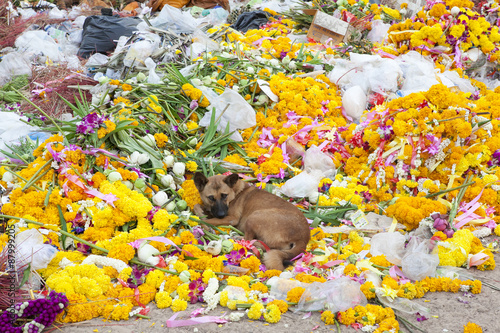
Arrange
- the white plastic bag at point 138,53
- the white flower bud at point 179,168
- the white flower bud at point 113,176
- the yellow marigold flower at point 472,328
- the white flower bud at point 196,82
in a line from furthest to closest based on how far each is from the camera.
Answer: the white plastic bag at point 138,53 → the white flower bud at point 196,82 → the white flower bud at point 179,168 → the white flower bud at point 113,176 → the yellow marigold flower at point 472,328

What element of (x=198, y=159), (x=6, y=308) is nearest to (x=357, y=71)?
(x=198, y=159)

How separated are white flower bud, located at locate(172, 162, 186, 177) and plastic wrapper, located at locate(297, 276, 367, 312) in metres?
1.80

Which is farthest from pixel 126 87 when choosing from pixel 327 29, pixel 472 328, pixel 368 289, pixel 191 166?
pixel 472 328

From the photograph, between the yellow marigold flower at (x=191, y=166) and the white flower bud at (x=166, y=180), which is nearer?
the white flower bud at (x=166, y=180)

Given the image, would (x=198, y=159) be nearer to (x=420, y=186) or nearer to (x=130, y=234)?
(x=130, y=234)

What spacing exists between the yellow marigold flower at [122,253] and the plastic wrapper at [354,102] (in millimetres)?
3351

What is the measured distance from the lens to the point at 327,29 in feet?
23.2

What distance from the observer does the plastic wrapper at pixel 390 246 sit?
338cm

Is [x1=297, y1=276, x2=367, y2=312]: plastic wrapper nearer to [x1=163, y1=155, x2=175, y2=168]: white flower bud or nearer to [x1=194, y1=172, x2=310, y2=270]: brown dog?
[x1=194, y1=172, x2=310, y2=270]: brown dog

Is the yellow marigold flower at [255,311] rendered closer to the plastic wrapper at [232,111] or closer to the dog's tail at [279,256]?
the dog's tail at [279,256]

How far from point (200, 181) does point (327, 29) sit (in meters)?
4.31

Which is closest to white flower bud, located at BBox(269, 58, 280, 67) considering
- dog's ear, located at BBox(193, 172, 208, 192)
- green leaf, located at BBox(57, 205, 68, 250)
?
dog's ear, located at BBox(193, 172, 208, 192)

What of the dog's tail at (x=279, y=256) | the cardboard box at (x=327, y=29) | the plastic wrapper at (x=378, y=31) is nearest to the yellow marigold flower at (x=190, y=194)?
the dog's tail at (x=279, y=256)

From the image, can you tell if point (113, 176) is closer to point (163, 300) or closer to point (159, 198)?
A: point (159, 198)
